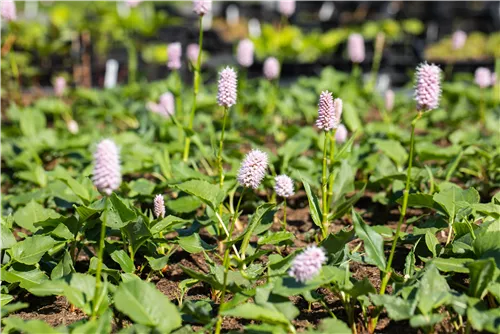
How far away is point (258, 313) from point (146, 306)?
1.14 feet

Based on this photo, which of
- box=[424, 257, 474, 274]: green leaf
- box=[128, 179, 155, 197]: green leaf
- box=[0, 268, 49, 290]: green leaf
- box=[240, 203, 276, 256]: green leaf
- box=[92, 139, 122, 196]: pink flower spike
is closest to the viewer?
box=[92, 139, 122, 196]: pink flower spike

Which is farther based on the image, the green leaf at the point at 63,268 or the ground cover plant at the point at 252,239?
the green leaf at the point at 63,268

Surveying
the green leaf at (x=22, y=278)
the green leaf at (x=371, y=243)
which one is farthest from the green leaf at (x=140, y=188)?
the green leaf at (x=371, y=243)

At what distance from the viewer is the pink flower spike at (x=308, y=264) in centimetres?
189

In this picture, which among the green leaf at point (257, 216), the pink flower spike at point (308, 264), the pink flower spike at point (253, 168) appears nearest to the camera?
the pink flower spike at point (308, 264)

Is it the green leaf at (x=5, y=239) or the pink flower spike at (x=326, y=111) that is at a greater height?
the pink flower spike at (x=326, y=111)

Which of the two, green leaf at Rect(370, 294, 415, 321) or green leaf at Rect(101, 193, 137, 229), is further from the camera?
green leaf at Rect(101, 193, 137, 229)

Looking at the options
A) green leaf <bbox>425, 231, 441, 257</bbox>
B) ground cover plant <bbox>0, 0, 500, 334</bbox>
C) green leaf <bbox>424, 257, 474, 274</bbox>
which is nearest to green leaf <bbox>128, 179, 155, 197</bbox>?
ground cover plant <bbox>0, 0, 500, 334</bbox>

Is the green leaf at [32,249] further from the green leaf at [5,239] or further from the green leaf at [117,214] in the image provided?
the green leaf at [117,214]

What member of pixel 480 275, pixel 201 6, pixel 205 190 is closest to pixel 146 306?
pixel 205 190

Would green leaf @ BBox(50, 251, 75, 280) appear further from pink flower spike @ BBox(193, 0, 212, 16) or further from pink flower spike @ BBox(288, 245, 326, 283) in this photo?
pink flower spike @ BBox(193, 0, 212, 16)

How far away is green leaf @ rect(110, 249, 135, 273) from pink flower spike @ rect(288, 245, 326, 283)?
2.71 feet

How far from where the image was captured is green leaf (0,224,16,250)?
8.25 feet

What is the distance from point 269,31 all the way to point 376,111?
8.81 feet
